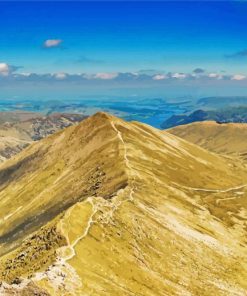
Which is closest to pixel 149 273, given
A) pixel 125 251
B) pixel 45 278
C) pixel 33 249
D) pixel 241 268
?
pixel 125 251

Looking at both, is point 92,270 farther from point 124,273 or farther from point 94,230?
point 94,230

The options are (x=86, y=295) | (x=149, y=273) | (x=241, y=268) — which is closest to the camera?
(x=86, y=295)

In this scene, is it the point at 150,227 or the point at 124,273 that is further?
the point at 150,227

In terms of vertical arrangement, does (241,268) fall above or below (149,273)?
below

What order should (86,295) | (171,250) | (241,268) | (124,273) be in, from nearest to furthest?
(86,295) → (124,273) → (171,250) → (241,268)

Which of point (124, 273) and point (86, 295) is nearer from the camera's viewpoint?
point (86, 295)

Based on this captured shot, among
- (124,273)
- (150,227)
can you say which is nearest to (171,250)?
(150,227)

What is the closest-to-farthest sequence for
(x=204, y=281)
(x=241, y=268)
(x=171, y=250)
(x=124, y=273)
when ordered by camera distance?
(x=124, y=273), (x=204, y=281), (x=171, y=250), (x=241, y=268)

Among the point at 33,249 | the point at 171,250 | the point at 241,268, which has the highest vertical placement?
the point at 33,249

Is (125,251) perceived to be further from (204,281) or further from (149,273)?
(204,281)
